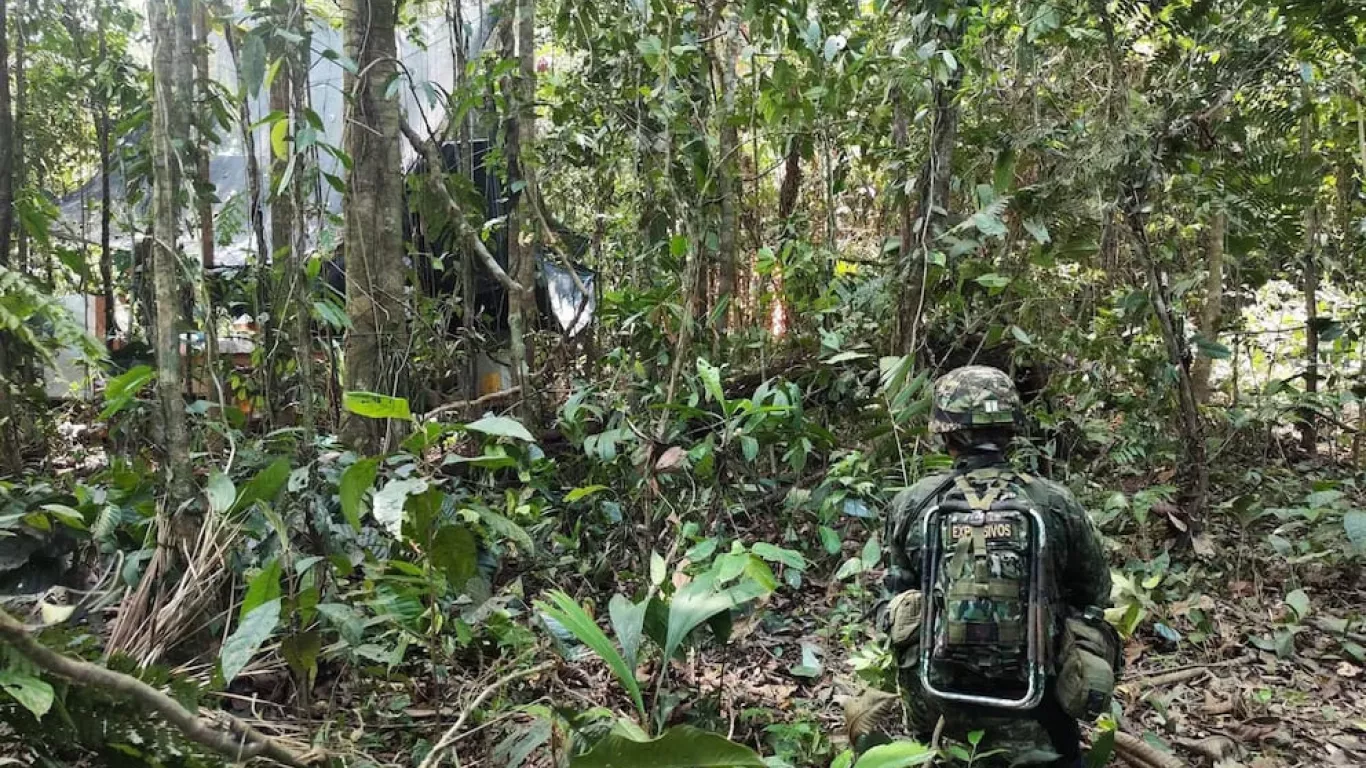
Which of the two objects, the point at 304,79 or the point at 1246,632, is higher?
the point at 304,79

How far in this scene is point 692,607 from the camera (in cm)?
238

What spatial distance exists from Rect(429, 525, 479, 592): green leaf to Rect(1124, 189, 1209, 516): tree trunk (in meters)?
3.56

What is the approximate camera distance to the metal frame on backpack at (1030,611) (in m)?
2.23

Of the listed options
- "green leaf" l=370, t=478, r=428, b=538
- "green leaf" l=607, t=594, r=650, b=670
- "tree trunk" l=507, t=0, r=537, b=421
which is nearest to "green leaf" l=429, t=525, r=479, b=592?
"green leaf" l=370, t=478, r=428, b=538

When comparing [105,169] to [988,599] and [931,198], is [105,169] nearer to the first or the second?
[931,198]

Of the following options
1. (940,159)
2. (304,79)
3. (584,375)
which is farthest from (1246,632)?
(304,79)

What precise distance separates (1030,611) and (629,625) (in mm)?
1000

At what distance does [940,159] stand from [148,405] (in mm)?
3394

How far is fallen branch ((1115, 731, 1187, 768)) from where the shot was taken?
2.75 m

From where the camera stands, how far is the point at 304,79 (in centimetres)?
363

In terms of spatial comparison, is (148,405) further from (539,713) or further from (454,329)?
(454,329)

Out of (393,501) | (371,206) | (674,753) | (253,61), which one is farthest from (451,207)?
(674,753)

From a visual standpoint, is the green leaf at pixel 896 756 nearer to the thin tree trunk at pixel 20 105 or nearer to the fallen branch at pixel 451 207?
the fallen branch at pixel 451 207

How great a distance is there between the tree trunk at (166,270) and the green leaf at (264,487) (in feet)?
0.65
